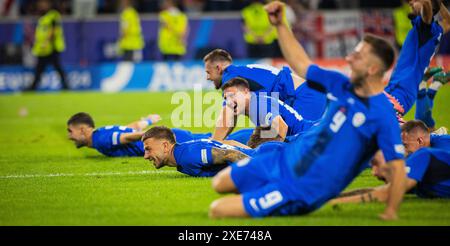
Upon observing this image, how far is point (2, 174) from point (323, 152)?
5.48 meters

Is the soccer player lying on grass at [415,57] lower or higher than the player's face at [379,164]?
higher

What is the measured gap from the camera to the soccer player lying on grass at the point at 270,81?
10.9 m

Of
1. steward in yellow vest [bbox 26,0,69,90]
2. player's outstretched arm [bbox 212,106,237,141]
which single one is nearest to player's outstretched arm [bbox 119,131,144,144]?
player's outstretched arm [bbox 212,106,237,141]

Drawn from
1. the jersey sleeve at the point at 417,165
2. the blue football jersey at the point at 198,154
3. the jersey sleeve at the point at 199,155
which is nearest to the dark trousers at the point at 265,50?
the blue football jersey at the point at 198,154

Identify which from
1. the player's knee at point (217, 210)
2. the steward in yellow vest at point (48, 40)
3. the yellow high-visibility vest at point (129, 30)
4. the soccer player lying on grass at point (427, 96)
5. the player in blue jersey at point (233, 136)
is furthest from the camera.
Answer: the yellow high-visibility vest at point (129, 30)

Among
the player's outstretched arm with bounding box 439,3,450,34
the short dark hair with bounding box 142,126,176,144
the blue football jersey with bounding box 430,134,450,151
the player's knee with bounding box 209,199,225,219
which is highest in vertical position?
the player's outstretched arm with bounding box 439,3,450,34

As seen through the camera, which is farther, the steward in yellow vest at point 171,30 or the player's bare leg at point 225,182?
the steward in yellow vest at point 171,30

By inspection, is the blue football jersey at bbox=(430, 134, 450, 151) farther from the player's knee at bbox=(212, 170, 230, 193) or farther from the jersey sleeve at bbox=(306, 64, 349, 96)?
the player's knee at bbox=(212, 170, 230, 193)

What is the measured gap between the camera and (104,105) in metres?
21.6

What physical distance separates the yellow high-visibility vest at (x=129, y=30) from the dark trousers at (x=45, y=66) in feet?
7.62

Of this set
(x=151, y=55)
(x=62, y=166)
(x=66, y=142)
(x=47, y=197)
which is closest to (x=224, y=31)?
(x=151, y=55)

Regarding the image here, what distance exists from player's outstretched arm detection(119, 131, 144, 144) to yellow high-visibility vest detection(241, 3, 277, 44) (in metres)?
15.2

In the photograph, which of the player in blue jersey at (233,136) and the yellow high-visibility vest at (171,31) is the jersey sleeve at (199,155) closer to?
the player in blue jersey at (233,136)

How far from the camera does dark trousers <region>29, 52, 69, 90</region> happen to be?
2594 cm
